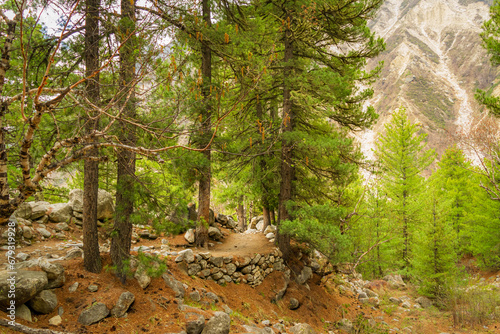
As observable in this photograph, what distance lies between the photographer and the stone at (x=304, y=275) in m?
9.01

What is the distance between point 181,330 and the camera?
14.2 ft

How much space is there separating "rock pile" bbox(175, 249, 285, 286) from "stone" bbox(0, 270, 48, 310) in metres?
3.30

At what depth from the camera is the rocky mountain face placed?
246 feet

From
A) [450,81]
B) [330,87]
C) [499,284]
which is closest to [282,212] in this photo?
[330,87]

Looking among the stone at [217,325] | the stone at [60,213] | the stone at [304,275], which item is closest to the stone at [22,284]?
the stone at [217,325]

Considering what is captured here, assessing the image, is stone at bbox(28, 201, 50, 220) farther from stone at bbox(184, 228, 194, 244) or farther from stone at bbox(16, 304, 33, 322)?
stone at bbox(16, 304, 33, 322)

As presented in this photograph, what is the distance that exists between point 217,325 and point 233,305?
2.15 metres

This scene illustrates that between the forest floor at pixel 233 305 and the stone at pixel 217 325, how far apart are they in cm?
41

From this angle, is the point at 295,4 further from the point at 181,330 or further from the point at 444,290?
the point at 444,290

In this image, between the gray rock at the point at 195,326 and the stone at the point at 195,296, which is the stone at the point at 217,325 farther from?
the stone at the point at 195,296

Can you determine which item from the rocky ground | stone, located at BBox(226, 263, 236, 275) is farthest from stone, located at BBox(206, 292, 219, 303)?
stone, located at BBox(226, 263, 236, 275)

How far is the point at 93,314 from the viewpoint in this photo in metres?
4.01

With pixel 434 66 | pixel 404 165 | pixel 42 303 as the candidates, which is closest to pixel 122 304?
pixel 42 303

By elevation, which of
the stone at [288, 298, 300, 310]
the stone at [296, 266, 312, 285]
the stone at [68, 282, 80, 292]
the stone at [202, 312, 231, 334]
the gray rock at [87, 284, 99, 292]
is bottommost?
the stone at [288, 298, 300, 310]
